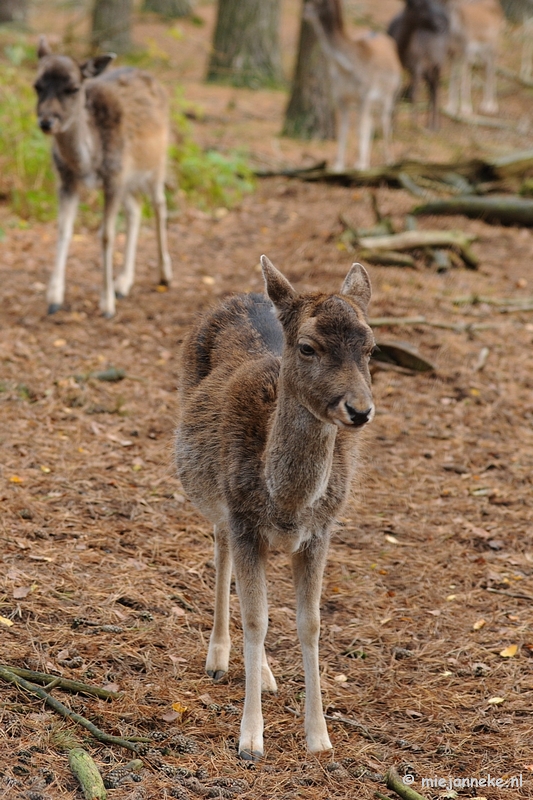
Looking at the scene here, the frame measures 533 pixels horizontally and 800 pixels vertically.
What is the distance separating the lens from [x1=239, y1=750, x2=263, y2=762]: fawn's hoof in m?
4.17

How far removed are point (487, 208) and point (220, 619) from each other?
28.6 feet

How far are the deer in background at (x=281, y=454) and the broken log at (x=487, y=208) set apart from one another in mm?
7862

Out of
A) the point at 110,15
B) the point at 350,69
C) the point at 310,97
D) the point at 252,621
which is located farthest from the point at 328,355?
the point at 110,15

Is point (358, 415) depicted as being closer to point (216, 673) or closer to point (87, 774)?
point (87, 774)

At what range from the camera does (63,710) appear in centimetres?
406

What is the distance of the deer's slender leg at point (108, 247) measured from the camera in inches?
375

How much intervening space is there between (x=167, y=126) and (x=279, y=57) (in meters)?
9.19

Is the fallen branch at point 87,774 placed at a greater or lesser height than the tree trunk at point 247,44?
lesser

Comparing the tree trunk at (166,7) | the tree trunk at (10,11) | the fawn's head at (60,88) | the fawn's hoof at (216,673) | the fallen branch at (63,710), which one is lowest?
the fawn's hoof at (216,673)

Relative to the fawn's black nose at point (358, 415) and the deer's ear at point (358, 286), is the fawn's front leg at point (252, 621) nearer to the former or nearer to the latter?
the fawn's black nose at point (358, 415)

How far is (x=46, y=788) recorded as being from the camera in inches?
141

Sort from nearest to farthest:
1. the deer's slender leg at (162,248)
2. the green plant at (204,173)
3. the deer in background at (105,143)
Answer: the deer in background at (105,143)
the deer's slender leg at (162,248)
the green plant at (204,173)

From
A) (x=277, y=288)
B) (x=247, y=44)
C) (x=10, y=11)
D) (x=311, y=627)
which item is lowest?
(x=311, y=627)

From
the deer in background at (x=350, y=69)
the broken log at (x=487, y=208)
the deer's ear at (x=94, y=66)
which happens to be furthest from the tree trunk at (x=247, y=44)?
the deer's ear at (x=94, y=66)
